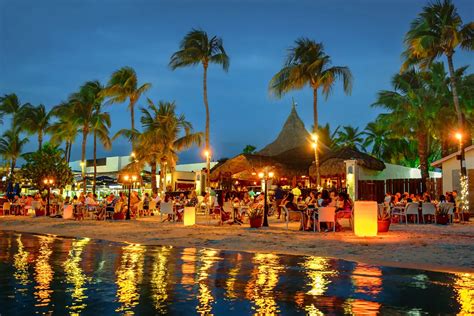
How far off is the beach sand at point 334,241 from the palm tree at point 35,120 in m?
26.9

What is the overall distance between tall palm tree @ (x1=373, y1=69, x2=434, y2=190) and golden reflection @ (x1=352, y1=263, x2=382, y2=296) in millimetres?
20163

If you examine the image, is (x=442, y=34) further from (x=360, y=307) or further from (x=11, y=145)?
(x=11, y=145)

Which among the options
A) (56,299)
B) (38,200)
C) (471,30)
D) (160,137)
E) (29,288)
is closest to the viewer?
(56,299)

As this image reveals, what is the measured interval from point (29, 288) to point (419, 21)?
21860 millimetres

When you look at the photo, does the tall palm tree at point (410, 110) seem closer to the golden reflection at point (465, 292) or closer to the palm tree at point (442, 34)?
the palm tree at point (442, 34)

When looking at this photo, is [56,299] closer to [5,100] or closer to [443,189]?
[443,189]

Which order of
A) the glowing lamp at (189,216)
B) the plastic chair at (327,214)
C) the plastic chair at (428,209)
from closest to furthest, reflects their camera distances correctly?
the plastic chair at (327,214) < the plastic chair at (428,209) < the glowing lamp at (189,216)

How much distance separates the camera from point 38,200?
94.4 feet

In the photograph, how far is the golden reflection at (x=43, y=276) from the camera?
6633 mm

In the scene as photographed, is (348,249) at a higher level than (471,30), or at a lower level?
lower

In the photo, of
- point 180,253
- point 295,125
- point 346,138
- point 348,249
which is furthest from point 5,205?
point 346,138

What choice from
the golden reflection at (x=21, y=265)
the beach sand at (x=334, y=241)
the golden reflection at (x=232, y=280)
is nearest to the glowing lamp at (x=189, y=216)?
the beach sand at (x=334, y=241)

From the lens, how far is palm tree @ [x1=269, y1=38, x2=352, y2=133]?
90.4 ft

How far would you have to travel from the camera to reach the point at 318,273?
8.68m
